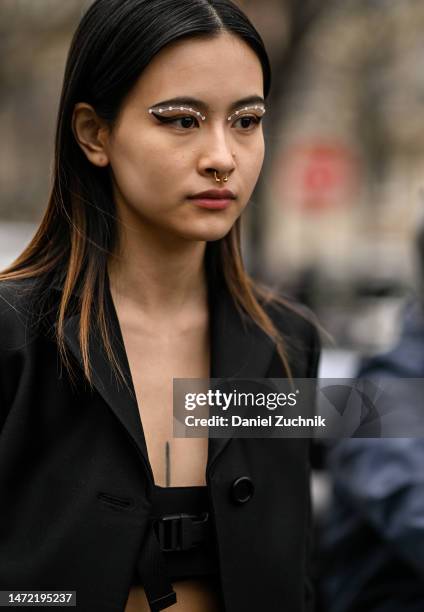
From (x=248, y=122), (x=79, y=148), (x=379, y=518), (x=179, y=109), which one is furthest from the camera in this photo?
(x=379, y=518)

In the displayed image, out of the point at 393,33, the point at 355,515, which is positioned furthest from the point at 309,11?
the point at 355,515

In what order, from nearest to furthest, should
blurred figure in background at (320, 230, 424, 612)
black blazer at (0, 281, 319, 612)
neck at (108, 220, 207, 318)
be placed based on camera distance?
1. black blazer at (0, 281, 319, 612)
2. neck at (108, 220, 207, 318)
3. blurred figure in background at (320, 230, 424, 612)

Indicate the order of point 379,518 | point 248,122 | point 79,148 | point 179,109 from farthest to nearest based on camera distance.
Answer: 1. point 379,518
2. point 79,148
3. point 248,122
4. point 179,109

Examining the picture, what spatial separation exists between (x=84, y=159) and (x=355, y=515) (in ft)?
5.41

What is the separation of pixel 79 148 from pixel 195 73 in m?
0.39

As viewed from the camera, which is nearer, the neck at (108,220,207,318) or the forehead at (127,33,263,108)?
the forehead at (127,33,263,108)

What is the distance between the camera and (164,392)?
225 cm

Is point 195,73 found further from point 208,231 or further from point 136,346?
point 136,346

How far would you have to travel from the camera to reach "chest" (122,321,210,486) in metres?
2.19

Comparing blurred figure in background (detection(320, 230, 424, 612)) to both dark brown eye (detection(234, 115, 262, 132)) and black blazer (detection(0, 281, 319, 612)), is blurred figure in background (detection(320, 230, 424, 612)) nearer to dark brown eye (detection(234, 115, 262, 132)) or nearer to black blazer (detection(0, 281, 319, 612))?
black blazer (detection(0, 281, 319, 612))

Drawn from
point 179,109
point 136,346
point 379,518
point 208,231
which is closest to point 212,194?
point 208,231

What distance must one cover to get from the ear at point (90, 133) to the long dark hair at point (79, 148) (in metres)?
0.02

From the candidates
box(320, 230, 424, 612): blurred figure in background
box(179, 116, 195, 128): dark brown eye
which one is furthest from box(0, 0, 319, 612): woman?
box(320, 230, 424, 612): blurred figure in background

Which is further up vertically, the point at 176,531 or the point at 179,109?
the point at 179,109
